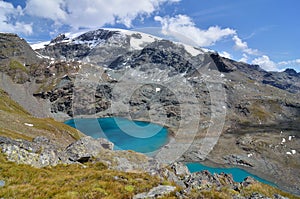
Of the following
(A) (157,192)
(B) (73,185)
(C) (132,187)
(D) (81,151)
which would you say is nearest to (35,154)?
(B) (73,185)

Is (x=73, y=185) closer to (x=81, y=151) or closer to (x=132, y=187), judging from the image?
(x=132, y=187)

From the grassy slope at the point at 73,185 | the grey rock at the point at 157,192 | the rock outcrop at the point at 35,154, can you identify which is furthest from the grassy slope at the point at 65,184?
the rock outcrop at the point at 35,154

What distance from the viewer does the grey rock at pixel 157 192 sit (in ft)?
42.7

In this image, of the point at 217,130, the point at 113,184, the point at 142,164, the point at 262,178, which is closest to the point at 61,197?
the point at 113,184

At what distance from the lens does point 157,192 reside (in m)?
13.6

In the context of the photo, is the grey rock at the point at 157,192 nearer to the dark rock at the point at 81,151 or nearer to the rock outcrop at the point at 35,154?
the rock outcrop at the point at 35,154

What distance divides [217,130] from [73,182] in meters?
165

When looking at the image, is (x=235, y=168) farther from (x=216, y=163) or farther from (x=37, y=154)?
(x=37, y=154)

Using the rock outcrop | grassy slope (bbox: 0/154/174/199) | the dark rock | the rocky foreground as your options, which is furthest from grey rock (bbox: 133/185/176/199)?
the dark rock

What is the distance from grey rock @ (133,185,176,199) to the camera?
13.0m

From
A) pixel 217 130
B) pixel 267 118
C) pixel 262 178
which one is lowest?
pixel 262 178

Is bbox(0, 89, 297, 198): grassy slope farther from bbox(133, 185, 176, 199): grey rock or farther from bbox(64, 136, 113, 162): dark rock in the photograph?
bbox(64, 136, 113, 162): dark rock

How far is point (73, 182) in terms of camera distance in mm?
14297

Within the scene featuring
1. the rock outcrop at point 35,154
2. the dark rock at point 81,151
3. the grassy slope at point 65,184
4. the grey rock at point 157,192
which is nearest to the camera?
the grassy slope at point 65,184
